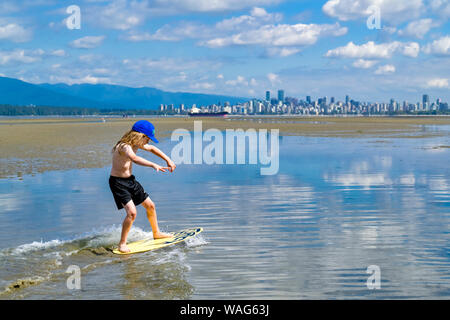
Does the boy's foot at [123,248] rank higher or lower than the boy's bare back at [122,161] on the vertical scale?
lower

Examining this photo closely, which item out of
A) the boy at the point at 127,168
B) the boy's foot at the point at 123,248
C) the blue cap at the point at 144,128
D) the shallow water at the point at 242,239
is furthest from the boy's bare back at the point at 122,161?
the shallow water at the point at 242,239

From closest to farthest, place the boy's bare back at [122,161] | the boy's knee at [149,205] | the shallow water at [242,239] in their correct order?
the shallow water at [242,239], the boy's bare back at [122,161], the boy's knee at [149,205]

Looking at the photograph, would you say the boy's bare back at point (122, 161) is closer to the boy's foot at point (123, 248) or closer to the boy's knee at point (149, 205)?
the boy's knee at point (149, 205)

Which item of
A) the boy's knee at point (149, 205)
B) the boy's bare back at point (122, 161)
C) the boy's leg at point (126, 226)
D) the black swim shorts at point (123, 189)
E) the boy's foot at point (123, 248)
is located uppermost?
the boy's bare back at point (122, 161)

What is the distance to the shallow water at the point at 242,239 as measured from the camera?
21.2 ft

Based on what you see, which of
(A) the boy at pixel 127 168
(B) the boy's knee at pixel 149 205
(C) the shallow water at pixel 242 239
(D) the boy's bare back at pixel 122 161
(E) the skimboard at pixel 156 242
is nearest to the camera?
(C) the shallow water at pixel 242 239

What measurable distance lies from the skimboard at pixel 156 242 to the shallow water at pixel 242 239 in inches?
6.1

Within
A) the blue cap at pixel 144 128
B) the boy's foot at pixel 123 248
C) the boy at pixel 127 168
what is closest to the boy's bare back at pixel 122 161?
the boy at pixel 127 168

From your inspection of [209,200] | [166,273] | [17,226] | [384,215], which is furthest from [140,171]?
[166,273]

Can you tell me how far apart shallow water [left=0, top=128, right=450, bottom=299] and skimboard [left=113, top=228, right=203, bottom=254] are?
15 centimetres

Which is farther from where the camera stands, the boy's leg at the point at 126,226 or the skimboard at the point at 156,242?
the skimboard at the point at 156,242

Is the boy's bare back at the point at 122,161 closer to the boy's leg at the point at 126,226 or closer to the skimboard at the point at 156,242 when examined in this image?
the boy's leg at the point at 126,226
